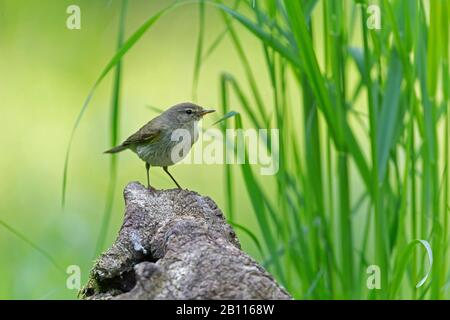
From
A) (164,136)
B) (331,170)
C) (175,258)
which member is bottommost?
(175,258)

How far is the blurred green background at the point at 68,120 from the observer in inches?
186

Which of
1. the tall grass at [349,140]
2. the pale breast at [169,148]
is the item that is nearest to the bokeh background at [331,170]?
the tall grass at [349,140]

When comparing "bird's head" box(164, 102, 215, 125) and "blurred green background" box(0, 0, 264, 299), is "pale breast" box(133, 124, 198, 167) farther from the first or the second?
"blurred green background" box(0, 0, 264, 299)

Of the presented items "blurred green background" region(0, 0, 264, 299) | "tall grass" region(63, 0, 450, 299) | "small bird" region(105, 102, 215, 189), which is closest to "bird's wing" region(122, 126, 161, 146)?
"small bird" region(105, 102, 215, 189)

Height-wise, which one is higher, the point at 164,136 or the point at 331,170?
the point at 164,136

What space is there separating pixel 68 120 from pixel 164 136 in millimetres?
2643

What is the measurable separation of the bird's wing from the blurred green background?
1.14m

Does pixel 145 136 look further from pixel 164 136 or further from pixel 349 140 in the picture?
pixel 349 140

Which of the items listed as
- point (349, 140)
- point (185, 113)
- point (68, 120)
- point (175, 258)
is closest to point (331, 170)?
point (349, 140)

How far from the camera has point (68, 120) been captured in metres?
5.63

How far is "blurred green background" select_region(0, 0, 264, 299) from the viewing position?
4730 millimetres

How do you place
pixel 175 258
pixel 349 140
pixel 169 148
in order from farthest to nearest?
pixel 169 148 → pixel 349 140 → pixel 175 258

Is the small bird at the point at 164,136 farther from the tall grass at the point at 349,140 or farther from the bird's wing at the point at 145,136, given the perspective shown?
the tall grass at the point at 349,140

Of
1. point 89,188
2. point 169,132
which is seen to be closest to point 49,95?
point 89,188
